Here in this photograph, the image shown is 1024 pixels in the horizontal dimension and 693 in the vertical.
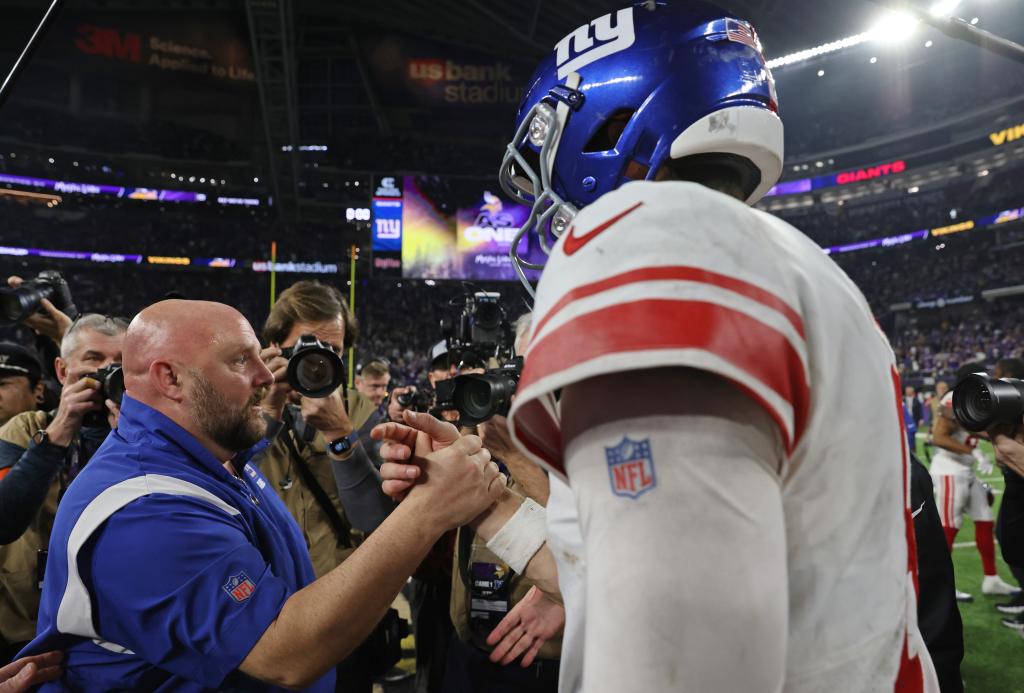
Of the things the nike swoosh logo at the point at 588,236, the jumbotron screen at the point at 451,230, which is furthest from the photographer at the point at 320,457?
the jumbotron screen at the point at 451,230

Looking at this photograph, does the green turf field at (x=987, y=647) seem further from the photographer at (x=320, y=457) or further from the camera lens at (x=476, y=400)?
the camera lens at (x=476, y=400)

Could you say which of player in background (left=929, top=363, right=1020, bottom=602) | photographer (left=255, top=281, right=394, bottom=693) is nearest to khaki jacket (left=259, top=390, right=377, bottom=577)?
photographer (left=255, top=281, right=394, bottom=693)

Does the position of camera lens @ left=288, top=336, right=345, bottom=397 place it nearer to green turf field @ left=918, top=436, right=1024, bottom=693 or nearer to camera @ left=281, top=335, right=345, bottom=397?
camera @ left=281, top=335, right=345, bottom=397

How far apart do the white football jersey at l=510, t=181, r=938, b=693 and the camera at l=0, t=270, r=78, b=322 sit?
11.2 ft

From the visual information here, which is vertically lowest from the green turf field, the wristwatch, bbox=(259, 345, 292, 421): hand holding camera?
the green turf field

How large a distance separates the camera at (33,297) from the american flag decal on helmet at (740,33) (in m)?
3.36

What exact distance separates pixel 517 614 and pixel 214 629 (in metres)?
1.03

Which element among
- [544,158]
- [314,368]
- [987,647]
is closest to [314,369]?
[314,368]

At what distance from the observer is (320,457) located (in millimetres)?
3193

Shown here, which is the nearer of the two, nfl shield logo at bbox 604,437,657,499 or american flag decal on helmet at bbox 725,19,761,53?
nfl shield logo at bbox 604,437,657,499

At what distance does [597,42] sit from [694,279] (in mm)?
857

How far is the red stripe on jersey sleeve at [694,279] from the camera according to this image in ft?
1.86

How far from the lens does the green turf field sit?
4297 millimetres

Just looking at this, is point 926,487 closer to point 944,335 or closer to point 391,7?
point 391,7
